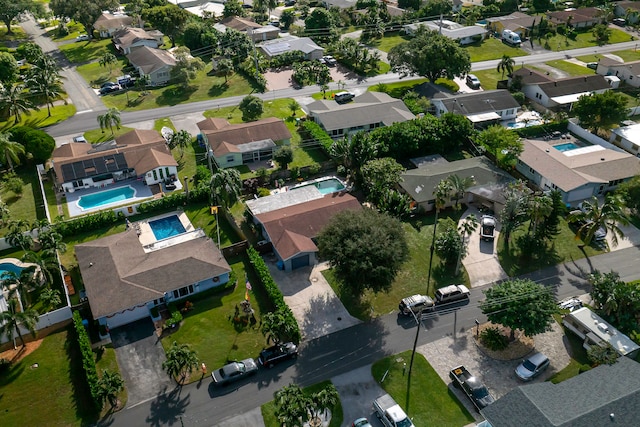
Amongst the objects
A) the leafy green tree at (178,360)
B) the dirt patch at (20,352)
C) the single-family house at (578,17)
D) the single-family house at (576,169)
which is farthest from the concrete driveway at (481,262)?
the single-family house at (578,17)

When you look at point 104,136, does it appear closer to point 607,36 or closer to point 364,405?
point 364,405

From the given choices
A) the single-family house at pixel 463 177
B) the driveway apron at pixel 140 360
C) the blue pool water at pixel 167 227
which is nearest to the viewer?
the driveway apron at pixel 140 360

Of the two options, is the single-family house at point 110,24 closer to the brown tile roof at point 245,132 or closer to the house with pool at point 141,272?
the brown tile roof at point 245,132

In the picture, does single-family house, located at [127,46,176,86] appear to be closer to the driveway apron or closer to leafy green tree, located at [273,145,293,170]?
leafy green tree, located at [273,145,293,170]

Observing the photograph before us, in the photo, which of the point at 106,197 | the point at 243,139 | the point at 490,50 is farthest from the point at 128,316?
the point at 490,50

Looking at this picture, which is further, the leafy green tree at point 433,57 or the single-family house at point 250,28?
the single-family house at point 250,28

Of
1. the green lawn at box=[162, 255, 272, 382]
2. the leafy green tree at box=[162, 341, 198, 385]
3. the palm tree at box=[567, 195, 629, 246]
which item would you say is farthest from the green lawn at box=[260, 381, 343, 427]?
the palm tree at box=[567, 195, 629, 246]

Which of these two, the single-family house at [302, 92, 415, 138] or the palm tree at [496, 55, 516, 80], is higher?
the palm tree at [496, 55, 516, 80]
